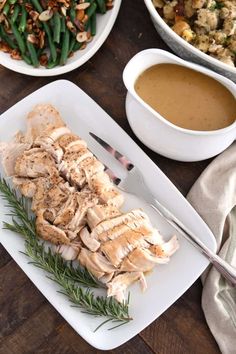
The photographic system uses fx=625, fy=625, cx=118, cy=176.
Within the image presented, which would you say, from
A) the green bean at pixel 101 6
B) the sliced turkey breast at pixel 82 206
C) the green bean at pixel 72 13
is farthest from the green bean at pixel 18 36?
the sliced turkey breast at pixel 82 206

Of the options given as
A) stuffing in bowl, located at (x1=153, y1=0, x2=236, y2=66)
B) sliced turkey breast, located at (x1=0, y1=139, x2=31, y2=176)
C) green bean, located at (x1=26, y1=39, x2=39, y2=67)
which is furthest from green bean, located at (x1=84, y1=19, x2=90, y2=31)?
sliced turkey breast, located at (x1=0, y1=139, x2=31, y2=176)

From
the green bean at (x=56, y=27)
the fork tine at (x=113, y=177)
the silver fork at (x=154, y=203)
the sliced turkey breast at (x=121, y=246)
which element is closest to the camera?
the sliced turkey breast at (x=121, y=246)

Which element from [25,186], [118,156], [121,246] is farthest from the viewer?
[118,156]

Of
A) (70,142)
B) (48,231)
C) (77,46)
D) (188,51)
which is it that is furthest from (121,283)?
(77,46)

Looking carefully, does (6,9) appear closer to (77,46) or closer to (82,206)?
(77,46)

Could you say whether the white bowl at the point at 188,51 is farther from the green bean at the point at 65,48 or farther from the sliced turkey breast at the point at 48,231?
the sliced turkey breast at the point at 48,231

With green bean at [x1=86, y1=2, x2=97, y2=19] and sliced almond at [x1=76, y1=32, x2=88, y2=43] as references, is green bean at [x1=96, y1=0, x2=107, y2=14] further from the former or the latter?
sliced almond at [x1=76, y1=32, x2=88, y2=43]
